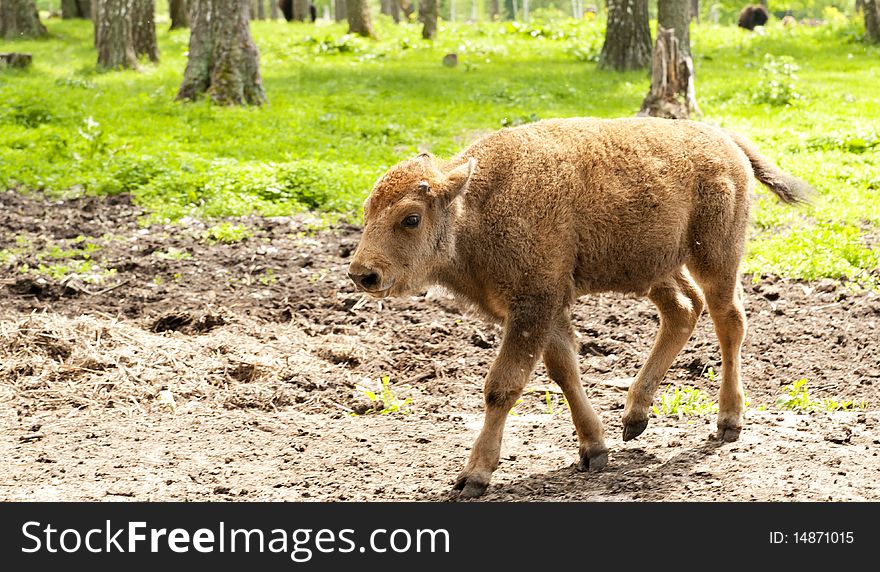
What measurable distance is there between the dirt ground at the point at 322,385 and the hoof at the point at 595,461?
2.5 inches

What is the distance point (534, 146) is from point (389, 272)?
1167 millimetres

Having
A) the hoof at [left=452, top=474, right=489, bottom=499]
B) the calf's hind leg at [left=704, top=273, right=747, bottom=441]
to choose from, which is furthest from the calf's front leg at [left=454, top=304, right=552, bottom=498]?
the calf's hind leg at [left=704, top=273, right=747, bottom=441]

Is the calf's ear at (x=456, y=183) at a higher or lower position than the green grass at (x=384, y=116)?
higher

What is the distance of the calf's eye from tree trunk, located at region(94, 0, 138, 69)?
1882 centimetres

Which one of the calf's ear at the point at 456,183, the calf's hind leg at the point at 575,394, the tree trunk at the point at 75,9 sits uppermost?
the tree trunk at the point at 75,9

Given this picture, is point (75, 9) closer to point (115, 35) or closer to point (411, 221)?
point (115, 35)

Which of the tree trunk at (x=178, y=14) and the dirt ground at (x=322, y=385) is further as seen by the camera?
the tree trunk at (x=178, y=14)

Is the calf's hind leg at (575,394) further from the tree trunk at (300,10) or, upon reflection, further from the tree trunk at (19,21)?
the tree trunk at (300,10)

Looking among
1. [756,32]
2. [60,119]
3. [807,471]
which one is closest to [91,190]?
[60,119]

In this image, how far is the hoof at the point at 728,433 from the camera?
21.2ft

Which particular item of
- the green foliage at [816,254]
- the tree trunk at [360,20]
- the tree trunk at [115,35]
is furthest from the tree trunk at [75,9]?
the green foliage at [816,254]

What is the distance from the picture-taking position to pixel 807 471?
572cm

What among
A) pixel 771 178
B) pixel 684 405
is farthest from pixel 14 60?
pixel 771 178
